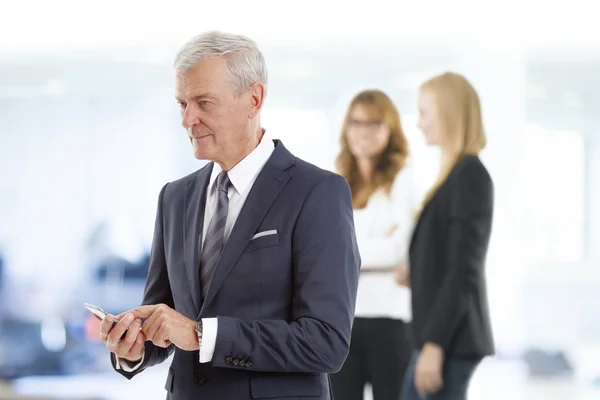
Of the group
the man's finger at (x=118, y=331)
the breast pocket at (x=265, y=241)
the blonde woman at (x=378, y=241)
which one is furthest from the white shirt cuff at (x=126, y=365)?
the blonde woman at (x=378, y=241)

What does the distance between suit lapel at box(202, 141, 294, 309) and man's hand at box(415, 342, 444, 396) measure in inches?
83.0

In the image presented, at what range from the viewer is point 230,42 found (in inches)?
62.7

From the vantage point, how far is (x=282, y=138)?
4234 mm

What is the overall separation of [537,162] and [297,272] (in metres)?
3.03

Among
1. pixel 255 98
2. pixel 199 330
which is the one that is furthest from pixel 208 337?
pixel 255 98

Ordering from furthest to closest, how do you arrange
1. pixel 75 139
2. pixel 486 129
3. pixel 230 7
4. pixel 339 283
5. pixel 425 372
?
pixel 75 139
pixel 230 7
pixel 486 129
pixel 425 372
pixel 339 283

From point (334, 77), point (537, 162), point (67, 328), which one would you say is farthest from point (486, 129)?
point (67, 328)

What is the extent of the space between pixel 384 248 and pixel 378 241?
0.04 metres

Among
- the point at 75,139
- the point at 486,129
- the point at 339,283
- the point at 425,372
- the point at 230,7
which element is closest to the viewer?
the point at 339,283

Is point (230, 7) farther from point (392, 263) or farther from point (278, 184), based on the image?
point (278, 184)

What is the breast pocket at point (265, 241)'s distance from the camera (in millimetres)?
1522

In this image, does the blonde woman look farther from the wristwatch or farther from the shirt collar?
the wristwatch

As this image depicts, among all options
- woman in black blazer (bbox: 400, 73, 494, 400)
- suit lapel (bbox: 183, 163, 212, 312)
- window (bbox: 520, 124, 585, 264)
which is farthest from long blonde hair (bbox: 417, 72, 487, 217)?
suit lapel (bbox: 183, 163, 212, 312)

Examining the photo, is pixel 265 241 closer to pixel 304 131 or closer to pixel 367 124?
pixel 367 124
